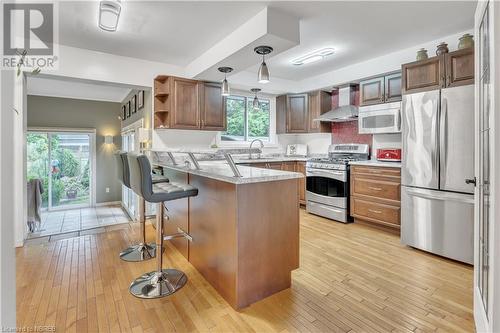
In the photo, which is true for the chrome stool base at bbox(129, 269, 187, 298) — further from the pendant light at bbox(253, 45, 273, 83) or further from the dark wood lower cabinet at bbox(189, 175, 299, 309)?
the pendant light at bbox(253, 45, 273, 83)

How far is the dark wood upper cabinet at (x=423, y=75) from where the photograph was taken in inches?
112

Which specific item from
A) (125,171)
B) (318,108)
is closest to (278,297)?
(125,171)

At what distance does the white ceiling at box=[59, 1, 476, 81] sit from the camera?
8.23 feet

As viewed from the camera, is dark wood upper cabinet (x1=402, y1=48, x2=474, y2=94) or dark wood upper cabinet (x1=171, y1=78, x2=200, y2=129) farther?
dark wood upper cabinet (x1=171, y1=78, x2=200, y2=129)

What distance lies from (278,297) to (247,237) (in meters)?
0.58

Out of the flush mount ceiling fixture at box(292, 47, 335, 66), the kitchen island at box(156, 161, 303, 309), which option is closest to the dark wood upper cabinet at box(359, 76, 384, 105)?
the flush mount ceiling fixture at box(292, 47, 335, 66)

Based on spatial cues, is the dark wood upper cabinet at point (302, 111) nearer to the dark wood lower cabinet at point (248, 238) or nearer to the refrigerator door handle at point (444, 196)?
the refrigerator door handle at point (444, 196)

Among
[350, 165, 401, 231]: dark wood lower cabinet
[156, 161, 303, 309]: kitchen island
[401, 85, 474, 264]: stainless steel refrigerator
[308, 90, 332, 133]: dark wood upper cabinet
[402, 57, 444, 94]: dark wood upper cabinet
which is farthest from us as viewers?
[308, 90, 332, 133]: dark wood upper cabinet

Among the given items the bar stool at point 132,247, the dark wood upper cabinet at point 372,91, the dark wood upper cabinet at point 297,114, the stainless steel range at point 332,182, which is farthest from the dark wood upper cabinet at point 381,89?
the bar stool at point 132,247

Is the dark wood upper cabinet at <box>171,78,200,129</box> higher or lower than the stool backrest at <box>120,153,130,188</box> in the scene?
higher

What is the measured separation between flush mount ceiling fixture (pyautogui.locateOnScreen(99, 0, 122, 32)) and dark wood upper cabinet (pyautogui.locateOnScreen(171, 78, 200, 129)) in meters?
1.38

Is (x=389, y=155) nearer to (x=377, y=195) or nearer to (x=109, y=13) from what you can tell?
(x=377, y=195)

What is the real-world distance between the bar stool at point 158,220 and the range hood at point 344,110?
3188mm

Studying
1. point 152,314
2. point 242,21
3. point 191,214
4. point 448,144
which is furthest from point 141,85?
point 448,144
